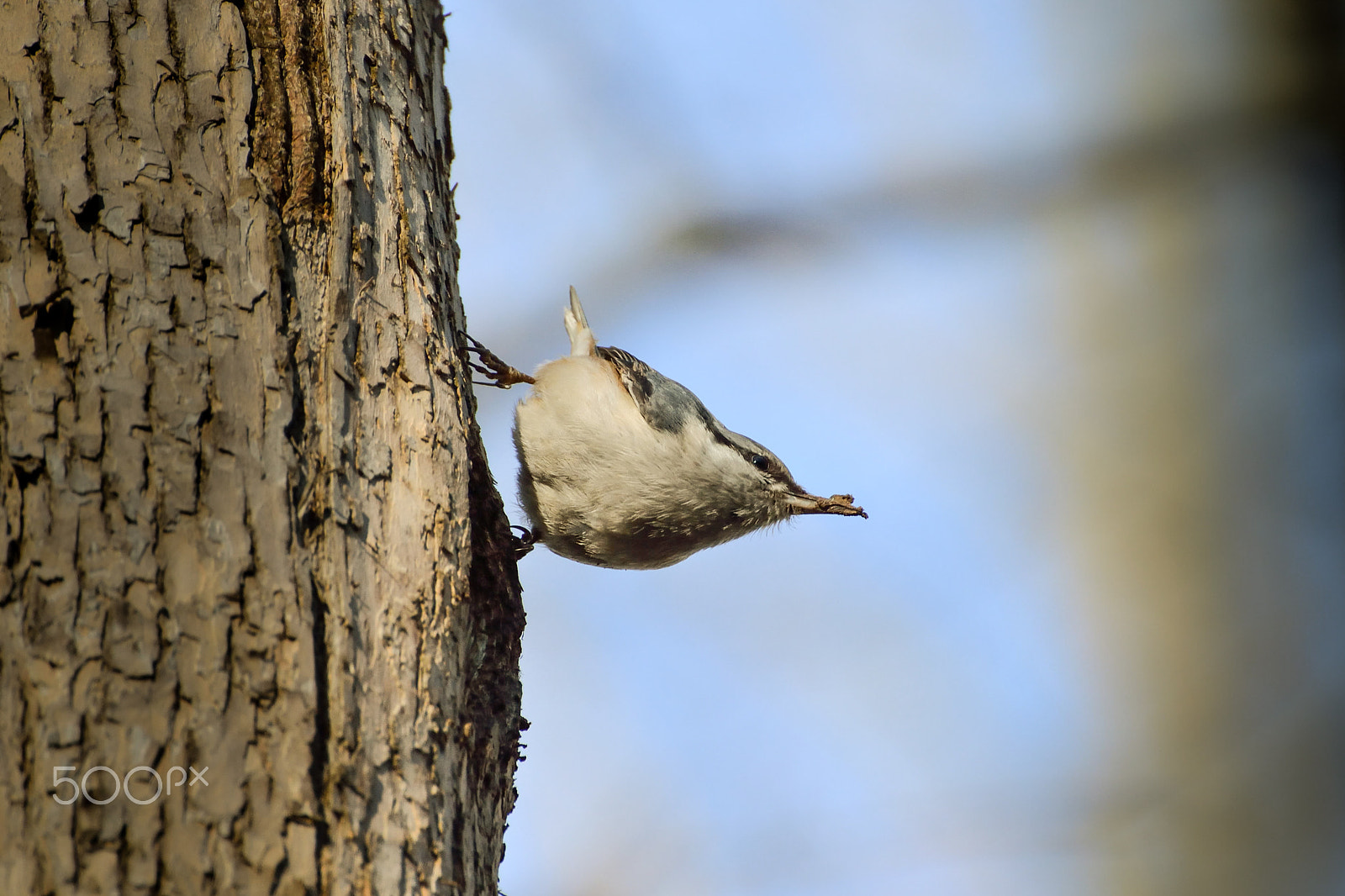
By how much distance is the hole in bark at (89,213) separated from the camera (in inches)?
64.6

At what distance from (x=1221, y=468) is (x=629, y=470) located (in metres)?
1.74

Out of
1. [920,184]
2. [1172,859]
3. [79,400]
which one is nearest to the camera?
[79,400]

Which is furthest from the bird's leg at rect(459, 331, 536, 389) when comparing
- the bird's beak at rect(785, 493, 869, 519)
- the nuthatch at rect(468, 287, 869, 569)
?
the bird's beak at rect(785, 493, 869, 519)

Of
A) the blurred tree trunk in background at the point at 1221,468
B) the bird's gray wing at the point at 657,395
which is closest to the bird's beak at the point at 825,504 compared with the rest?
the bird's gray wing at the point at 657,395

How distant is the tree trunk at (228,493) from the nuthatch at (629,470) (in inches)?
51.5

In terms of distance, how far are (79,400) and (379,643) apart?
0.56m

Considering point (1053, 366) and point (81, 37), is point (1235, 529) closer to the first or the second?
point (1053, 366)

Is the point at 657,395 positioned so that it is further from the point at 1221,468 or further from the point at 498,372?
the point at 1221,468

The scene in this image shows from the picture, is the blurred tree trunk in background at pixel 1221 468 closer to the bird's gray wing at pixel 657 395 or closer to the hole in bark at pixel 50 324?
the bird's gray wing at pixel 657 395

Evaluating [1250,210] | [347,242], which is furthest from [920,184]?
[347,242]

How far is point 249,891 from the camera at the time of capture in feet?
4.27

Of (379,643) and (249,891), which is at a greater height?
(379,643)

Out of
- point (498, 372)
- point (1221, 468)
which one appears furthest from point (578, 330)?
point (1221, 468)

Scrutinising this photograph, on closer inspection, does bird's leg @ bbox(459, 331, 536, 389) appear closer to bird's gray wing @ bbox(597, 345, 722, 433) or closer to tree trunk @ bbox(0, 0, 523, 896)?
bird's gray wing @ bbox(597, 345, 722, 433)
